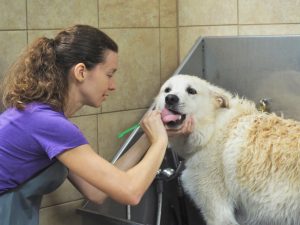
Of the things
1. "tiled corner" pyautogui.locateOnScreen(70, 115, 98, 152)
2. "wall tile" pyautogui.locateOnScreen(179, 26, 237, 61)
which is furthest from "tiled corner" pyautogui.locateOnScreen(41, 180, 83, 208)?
"wall tile" pyautogui.locateOnScreen(179, 26, 237, 61)

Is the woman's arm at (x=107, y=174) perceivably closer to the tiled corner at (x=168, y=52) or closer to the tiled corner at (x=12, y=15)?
the tiled corner at (x=12, y=15)

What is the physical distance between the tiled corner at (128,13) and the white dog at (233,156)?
599 millimetres

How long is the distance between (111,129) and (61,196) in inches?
15.7

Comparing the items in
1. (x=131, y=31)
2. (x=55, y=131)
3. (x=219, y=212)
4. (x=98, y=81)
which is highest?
(x=131, y=31)

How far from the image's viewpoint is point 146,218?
7.24ft

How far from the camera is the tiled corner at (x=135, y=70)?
2.41 meters

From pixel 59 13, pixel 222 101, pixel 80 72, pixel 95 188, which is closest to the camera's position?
pixel 80 72

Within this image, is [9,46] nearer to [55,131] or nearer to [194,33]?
[55,131]

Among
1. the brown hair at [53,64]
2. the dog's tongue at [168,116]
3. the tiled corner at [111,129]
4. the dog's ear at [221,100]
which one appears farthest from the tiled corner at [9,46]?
the dog's ear at [221,100]

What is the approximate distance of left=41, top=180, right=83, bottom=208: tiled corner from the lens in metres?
2.22

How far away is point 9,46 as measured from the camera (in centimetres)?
204

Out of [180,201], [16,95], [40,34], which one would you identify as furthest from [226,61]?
[16,95]

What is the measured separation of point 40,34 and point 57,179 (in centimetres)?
89

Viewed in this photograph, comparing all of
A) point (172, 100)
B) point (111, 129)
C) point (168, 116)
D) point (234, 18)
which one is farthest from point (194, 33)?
point (168, 116)
